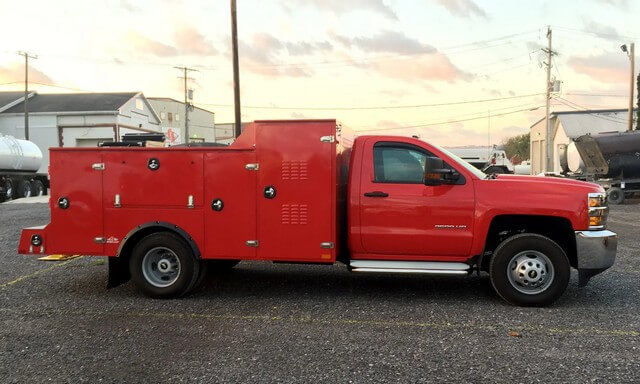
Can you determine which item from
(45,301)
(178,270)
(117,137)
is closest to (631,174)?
(178,270)

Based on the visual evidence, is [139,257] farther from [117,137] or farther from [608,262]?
[117,137]

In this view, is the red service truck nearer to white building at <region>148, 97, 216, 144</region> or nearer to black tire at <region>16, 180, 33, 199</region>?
black tire at <region>16, 180, 33, 199</region>

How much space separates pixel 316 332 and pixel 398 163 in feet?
7.42

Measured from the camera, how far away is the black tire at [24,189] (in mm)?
27625

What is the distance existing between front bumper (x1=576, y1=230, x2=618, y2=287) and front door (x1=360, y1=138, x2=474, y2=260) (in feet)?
4.00

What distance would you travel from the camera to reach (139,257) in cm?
632

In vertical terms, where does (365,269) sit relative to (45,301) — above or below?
above

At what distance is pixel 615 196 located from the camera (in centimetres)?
2048

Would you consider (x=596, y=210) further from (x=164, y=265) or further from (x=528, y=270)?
(x=164, y=265)

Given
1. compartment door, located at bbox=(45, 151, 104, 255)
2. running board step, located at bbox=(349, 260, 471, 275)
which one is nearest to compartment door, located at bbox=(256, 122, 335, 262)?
running board step, located at bbox=(349, 260, 471, 275)

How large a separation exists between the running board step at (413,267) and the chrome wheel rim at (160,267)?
222 cm

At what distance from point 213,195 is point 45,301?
2.52 m

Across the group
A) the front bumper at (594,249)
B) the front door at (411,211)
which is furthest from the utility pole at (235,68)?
the front bumper at (594,249)

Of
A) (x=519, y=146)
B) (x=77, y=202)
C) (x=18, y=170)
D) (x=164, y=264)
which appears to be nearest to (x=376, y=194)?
(x=164, y=264)
